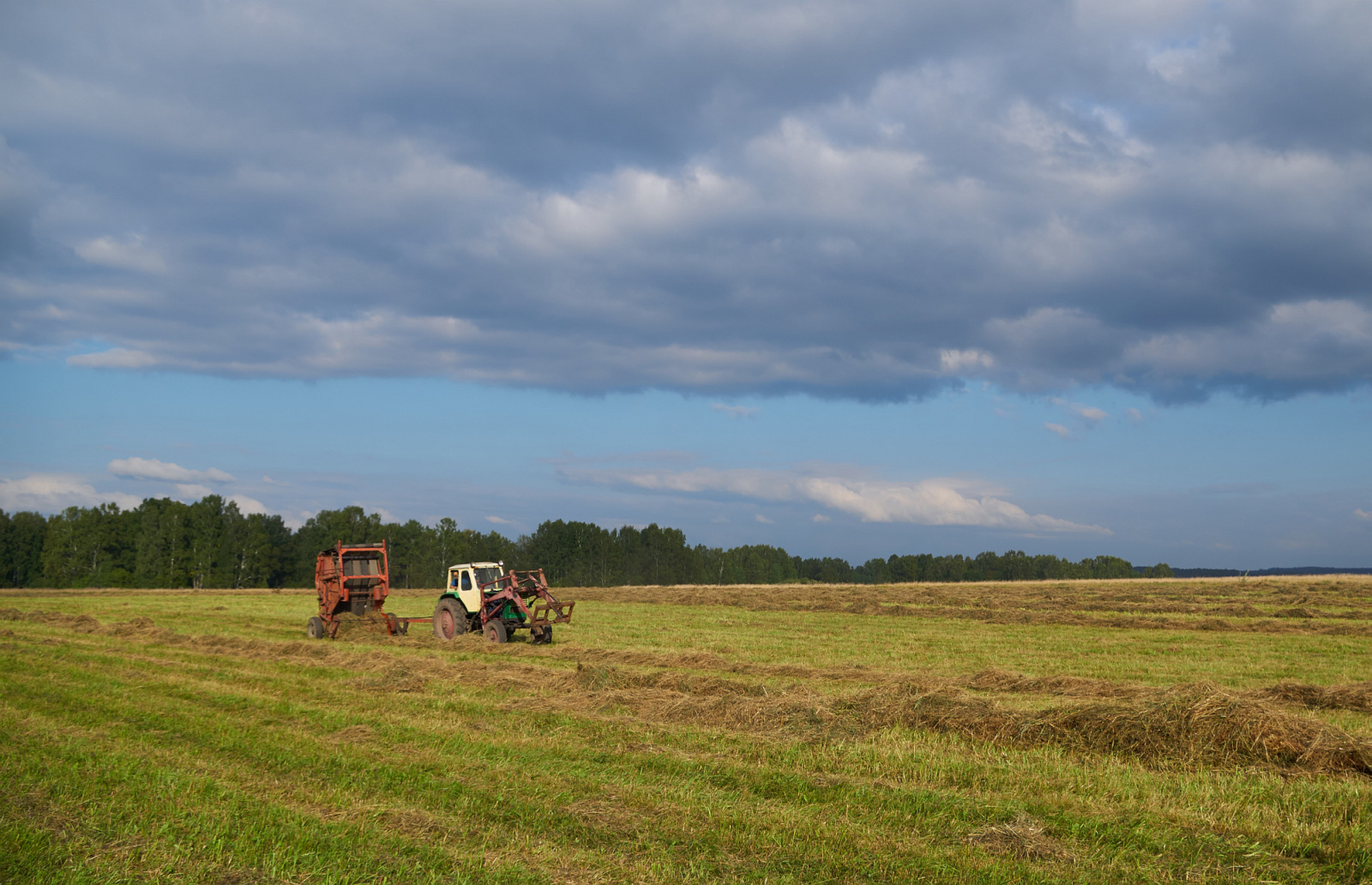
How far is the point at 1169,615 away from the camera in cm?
3581

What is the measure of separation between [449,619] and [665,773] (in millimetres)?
16856

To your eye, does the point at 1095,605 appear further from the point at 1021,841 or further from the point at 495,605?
the point at 1021,841

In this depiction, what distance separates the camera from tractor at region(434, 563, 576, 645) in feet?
73.2

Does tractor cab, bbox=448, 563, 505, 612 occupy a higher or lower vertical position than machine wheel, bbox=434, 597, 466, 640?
higher

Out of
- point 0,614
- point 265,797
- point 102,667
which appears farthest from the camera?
point 0,614

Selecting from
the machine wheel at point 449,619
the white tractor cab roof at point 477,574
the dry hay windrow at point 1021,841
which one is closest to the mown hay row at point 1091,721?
the dry hay windrow at point 1021,841

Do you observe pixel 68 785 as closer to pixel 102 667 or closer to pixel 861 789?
pixel 861 789

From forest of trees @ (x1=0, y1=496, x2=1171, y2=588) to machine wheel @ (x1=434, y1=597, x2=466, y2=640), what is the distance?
65.4 metres

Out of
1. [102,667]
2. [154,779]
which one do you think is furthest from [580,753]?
→ [102,667]

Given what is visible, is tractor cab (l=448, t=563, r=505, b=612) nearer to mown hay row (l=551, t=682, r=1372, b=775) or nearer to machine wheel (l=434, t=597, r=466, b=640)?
machine wheel (l=434, t=597, r=466, b=640)

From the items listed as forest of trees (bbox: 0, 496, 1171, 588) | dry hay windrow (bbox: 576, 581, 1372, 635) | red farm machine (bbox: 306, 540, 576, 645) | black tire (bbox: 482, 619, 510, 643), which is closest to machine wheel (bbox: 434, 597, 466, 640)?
red farm machine (bbox: 306, 540, 576, 645)

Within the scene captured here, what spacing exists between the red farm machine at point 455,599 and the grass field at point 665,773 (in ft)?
14.2

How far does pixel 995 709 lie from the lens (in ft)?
36.2

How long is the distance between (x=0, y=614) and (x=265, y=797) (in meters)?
33.3
